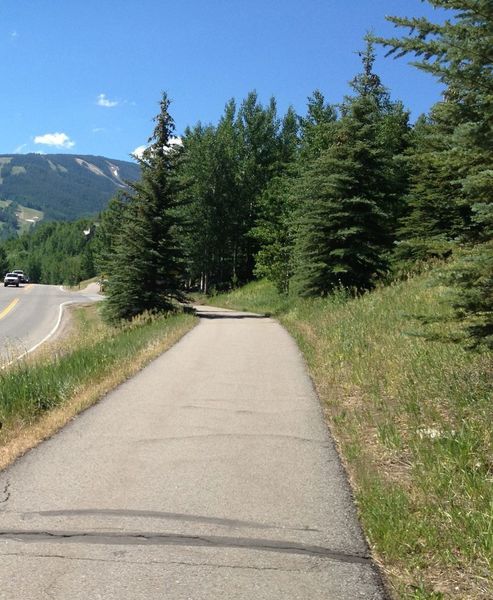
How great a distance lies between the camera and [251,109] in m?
56.1

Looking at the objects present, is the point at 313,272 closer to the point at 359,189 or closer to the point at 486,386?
the point at 359,189

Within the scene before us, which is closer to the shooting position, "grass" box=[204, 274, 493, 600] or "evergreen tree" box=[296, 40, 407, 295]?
"grass" box=[204, 274, 493, 600]

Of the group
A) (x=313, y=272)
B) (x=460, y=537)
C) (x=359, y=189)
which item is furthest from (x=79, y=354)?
(x=359, y=189)

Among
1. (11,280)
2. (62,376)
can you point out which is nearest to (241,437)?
(62,376)

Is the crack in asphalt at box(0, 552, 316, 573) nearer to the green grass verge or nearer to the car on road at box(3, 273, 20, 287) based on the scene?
the green grass verge

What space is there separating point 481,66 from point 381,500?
4.20m

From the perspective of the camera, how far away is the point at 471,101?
6.05m

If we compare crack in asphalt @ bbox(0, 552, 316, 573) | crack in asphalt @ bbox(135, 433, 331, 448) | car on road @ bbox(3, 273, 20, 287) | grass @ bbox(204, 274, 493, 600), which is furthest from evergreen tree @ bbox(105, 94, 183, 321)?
car on road @ bbox(3, 273, 20, 287)

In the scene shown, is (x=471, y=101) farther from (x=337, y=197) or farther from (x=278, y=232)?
(x=278, y=232)

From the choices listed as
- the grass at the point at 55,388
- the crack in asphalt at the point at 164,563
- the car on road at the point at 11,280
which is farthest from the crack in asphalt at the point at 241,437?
the car on road at the point at 11,280

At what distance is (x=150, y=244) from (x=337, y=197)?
29.3 ft

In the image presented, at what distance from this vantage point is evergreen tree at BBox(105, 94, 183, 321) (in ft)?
85.1

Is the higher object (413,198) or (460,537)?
(413,198)

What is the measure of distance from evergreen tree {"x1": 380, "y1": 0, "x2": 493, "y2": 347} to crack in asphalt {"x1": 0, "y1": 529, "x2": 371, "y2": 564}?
3165 millimetres
